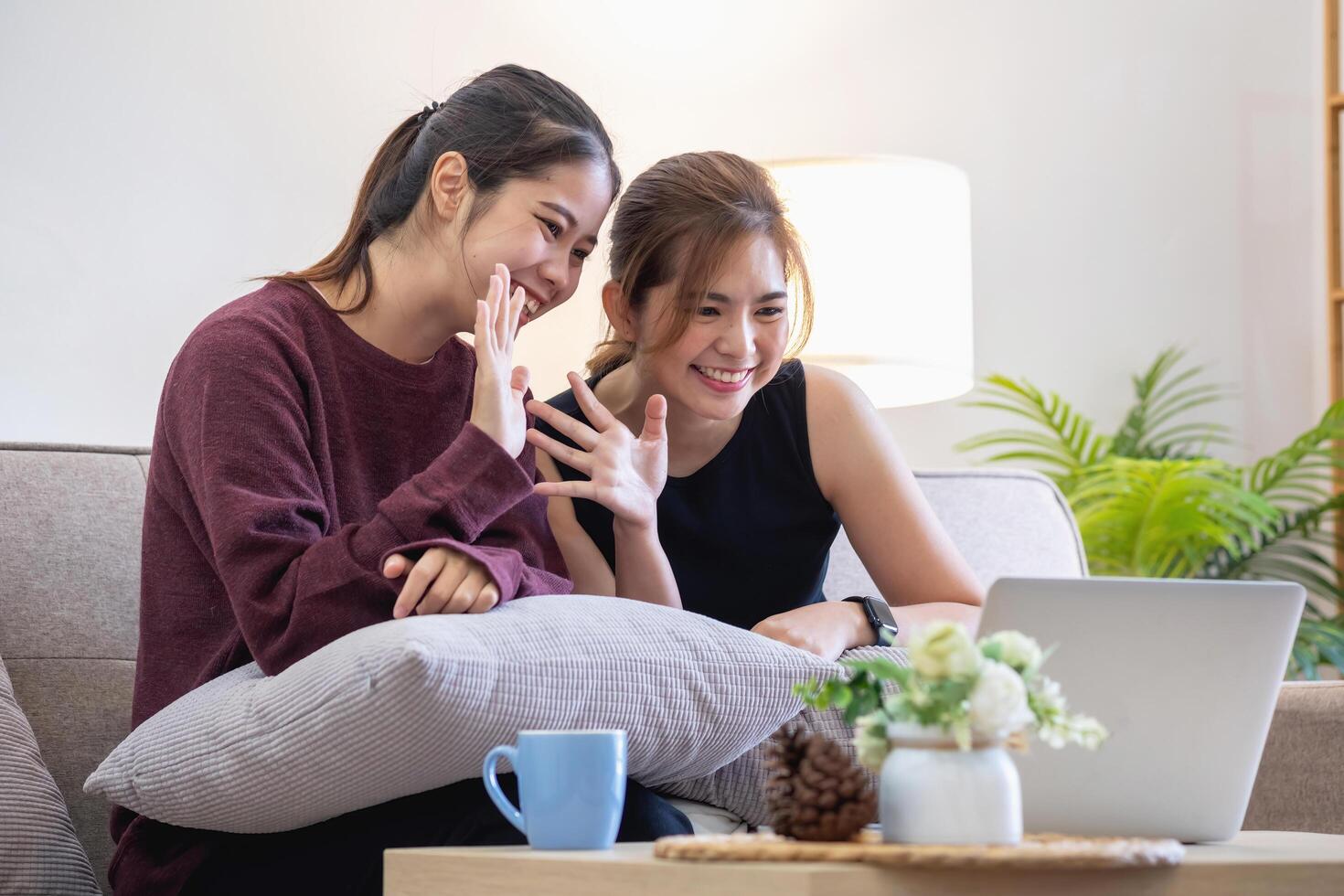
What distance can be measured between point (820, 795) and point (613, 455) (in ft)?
2.32

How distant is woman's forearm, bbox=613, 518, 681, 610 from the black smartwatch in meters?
0.20

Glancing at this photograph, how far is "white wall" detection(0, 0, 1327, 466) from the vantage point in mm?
1922

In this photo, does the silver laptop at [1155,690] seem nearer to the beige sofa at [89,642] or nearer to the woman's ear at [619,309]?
the beige sofa at [89,642]

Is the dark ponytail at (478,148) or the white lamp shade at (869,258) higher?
the dark ponytail at (478,148)

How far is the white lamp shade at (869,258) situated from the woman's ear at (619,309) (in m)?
0.53

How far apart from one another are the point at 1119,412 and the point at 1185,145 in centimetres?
58

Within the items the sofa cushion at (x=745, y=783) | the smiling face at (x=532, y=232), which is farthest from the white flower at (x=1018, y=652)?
the smiling face at (x=532, y=232)

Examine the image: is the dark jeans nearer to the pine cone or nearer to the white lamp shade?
the pine cone

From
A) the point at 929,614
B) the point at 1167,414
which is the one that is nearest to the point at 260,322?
the point at 929,614

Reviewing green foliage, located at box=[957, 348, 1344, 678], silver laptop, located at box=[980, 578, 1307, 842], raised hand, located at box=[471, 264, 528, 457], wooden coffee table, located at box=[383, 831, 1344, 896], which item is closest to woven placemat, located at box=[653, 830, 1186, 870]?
wooden coffee table, located at box=[383, 831, 1344, 896]

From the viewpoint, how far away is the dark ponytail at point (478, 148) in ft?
4.40

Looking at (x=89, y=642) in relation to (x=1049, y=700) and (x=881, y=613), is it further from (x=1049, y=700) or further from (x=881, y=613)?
(x=1049, y=700)

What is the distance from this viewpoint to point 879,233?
206 cm

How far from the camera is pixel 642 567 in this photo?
1.44m
